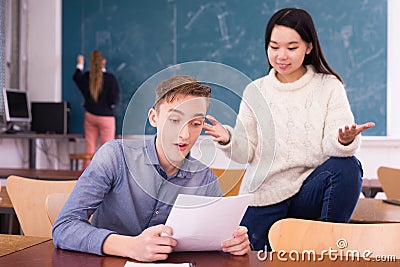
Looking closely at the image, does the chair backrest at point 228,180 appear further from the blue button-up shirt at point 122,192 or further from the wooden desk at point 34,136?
the wooden desk at point 34,136

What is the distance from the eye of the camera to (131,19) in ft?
21.7

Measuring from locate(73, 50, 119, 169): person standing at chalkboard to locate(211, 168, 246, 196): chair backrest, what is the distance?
Result: 5254 millimetres

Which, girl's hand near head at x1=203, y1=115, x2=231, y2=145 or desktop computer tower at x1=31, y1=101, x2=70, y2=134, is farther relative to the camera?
desktop computer tower at x1=31, y1=101, x2=70, y2=134

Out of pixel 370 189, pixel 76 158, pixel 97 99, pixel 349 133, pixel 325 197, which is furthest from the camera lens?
pixel 97 99

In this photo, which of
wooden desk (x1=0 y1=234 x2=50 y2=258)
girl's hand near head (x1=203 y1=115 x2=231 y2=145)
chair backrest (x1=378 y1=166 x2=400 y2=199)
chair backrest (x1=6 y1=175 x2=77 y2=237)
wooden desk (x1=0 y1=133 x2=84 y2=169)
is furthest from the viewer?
wooden desk (x1=0 y1=133 x2=84 y2=169)

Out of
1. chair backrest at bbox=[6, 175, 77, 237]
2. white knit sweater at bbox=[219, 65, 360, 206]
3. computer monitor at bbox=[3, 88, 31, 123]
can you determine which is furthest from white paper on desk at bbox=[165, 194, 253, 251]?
computer monitor at bbox=[3, 88, 31, 123]

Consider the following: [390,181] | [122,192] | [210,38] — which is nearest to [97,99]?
[210,38]

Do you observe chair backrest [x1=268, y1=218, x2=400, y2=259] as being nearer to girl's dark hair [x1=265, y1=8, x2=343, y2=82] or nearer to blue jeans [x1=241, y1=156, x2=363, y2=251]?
blue jeans [x1=241, y1=156, x2=363, y2=251]

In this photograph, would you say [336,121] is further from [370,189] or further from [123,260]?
[370,189]

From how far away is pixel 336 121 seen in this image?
2.00 meters

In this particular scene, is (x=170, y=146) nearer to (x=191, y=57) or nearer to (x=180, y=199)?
(x=180, y=199)

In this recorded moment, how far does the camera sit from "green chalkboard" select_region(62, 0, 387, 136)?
5.82 m

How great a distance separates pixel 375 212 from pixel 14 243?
1.40 meters

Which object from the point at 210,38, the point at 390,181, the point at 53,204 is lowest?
the point at 390,181
